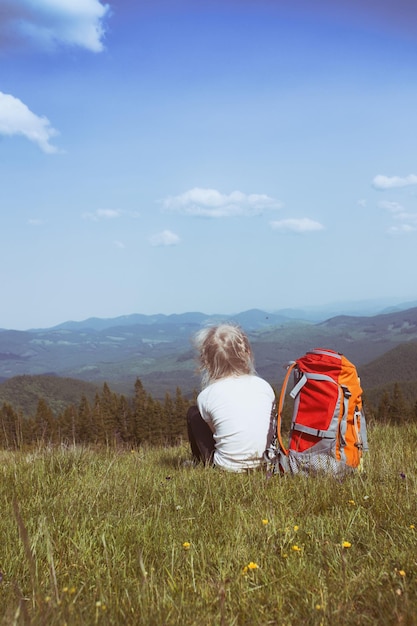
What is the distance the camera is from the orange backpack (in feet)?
18.2

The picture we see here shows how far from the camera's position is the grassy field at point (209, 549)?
271 centimetres

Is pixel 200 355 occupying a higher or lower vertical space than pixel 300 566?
higher

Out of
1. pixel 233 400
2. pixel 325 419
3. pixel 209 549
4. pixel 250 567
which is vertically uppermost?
pixel 233 400

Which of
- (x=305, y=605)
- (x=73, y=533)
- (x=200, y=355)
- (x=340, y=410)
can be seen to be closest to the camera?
(x=305, y=605)

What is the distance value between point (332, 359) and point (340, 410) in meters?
0.53

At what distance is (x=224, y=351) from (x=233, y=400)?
1.83 ft

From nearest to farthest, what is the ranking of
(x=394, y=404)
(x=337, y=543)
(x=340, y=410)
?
(x=337, y=543)
(x=340, y=410)
(x=394, y=404)

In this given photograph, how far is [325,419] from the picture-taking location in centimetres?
558

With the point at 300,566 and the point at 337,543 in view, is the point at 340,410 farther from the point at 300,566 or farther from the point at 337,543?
the point at 300,566

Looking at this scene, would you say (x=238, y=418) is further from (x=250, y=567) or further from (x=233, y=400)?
(x=250, y=567)

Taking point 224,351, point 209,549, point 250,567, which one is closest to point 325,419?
point 224,351

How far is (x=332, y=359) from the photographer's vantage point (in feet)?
18.9

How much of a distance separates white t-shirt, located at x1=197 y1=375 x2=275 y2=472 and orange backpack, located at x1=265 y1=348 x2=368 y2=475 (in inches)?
14.8

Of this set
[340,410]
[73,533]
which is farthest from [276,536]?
[340,410]
